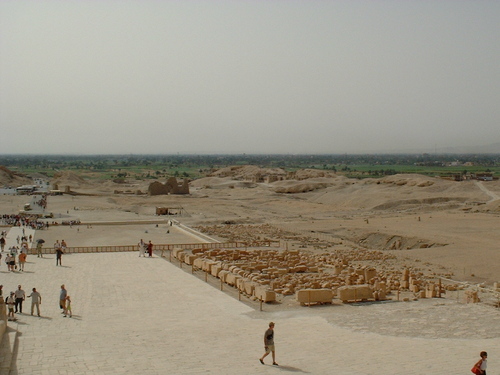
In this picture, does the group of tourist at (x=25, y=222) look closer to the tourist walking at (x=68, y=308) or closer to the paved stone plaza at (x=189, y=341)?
the paved stone plaza at (x=189, y=341)

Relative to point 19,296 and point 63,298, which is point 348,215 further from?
point 19,296

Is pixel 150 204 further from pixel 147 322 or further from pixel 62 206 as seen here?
pixel 147 322

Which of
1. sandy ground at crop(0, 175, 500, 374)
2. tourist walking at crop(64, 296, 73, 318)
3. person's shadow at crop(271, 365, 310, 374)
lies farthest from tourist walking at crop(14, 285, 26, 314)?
person's shadow at crop(271, 365, 310, 374)

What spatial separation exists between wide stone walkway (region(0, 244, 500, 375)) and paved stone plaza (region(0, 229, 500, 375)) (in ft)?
0.07

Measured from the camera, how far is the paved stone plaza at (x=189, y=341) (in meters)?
11.3

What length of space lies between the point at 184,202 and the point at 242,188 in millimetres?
25391

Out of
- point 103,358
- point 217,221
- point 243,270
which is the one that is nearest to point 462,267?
point 243,270

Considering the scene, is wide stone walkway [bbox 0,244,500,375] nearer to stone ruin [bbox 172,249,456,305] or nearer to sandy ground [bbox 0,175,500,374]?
sandy ground [bbox 0,175,500,374]

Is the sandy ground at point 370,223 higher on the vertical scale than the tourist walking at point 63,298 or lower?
lower

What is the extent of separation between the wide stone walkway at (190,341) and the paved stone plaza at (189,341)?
21 mm

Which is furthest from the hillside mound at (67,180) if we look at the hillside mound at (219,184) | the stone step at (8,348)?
the stone step at (8,348)

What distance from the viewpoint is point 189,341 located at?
13.3 metres

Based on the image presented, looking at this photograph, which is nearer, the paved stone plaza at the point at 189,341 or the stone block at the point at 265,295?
the paved stone plaza at the point at 189,341

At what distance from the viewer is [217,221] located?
1905 inches
